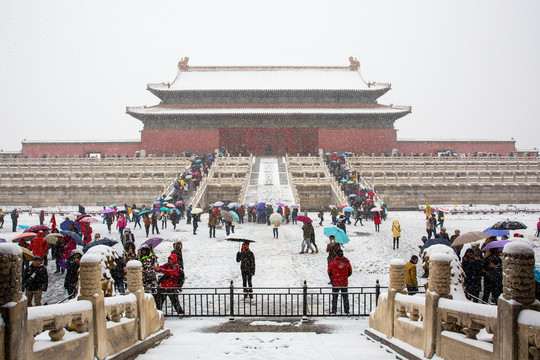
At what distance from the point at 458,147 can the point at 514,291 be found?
43.5m

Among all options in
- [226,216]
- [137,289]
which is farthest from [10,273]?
[226,216]

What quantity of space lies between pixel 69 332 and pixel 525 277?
479 centimetres

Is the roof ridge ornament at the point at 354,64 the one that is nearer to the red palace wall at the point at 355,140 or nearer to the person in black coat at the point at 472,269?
the red palace wall at the point at 355,140

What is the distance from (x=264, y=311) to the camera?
29.2ft

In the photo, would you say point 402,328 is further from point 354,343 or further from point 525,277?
point 525,277

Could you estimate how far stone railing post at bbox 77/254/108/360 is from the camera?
16.7ft

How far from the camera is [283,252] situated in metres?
14.3

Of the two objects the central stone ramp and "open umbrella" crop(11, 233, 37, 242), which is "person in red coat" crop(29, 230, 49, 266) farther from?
the central stone ramp

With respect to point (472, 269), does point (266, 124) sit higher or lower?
higher

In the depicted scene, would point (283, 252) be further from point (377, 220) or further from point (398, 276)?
point (398, 276)

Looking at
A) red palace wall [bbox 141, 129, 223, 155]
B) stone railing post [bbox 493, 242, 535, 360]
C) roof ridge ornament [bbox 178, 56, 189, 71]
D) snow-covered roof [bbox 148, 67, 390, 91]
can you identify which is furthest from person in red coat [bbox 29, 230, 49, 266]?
roof ridge ornament [bbox 178, 56, 189, 71]

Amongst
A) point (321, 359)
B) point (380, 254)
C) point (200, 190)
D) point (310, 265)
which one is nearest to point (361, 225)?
point (380, 254)

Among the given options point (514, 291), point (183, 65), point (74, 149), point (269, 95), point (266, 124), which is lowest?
point (514, 291)

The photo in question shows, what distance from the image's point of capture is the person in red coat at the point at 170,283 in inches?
338
